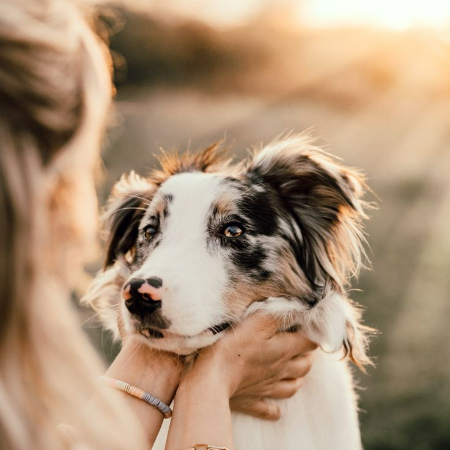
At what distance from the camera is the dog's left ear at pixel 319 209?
263cm

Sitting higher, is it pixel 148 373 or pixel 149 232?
pixel 149 232

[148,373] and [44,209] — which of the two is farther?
[148,373]

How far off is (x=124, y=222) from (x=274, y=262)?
0.95 metres

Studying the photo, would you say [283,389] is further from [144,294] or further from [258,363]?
[144,294]

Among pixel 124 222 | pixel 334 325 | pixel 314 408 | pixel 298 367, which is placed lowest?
pixel 314 408

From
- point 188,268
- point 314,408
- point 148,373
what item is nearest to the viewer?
point 148,373

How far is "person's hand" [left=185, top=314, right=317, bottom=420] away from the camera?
7.23 ft

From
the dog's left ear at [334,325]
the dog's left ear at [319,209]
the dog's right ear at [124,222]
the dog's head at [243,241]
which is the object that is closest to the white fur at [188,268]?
the dog's head at [243,241]

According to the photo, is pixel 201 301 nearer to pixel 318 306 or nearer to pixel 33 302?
pixel 318 306

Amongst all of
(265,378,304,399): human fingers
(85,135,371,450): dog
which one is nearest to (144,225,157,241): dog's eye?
(85,135,371,450): dog

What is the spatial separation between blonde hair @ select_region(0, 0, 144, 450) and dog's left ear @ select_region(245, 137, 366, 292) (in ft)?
5.15

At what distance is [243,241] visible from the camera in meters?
2.53

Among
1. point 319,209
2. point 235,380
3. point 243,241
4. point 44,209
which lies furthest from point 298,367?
point 44,209

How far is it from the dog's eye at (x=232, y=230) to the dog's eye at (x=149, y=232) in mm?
371
